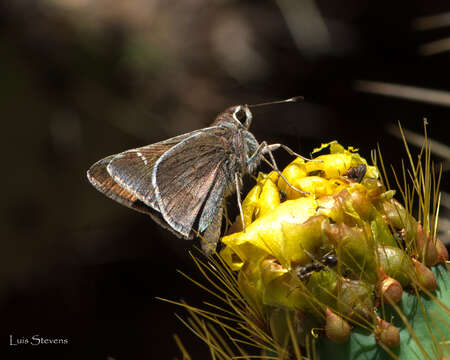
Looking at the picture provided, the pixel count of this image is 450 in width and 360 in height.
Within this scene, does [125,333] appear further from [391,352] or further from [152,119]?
[391,352]

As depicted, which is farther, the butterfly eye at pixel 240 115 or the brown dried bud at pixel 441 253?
the butterfly eye at pixel 240 115

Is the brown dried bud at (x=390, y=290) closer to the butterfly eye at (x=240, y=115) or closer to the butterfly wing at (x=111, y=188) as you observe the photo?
the butterfly wing at (x=111, y=188)

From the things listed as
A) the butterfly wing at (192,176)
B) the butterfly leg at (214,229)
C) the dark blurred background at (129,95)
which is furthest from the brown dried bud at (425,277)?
the dark blurred background at (129,95)

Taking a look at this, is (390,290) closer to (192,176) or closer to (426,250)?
(426,250)

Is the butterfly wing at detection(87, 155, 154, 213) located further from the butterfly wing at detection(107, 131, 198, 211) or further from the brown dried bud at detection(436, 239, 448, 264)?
the brown dried bud at detection(436, 239, 448, 264)

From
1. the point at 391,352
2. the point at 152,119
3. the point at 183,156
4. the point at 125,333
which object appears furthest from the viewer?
the point at 125,333

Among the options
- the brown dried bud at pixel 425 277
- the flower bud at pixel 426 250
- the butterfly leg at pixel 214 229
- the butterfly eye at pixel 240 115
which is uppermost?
the butterfly eye at pixel 240 115

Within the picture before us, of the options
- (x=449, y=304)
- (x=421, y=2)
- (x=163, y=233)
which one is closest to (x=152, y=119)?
(x=163, y=233)
